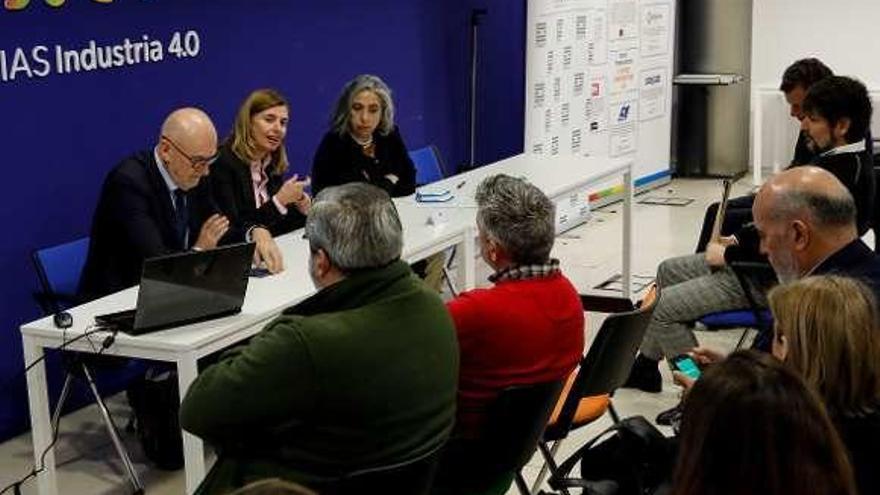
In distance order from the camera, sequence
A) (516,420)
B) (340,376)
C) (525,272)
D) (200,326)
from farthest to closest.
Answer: (200,326), (525,272), (516,420), (340,376)

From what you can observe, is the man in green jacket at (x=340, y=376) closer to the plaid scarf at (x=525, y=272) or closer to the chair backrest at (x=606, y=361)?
the plaid scarf at (x=525, y=272)

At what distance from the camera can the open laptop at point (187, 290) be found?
150 inches

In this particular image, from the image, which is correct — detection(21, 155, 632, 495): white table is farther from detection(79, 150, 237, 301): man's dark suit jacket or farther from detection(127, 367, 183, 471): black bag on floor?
detection(127, 367, 183, 471): black bag on floor

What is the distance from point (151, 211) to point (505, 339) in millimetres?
A: 1852

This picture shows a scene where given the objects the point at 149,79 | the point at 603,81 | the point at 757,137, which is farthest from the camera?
the point at 757,137

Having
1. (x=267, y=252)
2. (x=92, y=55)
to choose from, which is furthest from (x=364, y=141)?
(x=267, y=252)

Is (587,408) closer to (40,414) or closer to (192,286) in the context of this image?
(192,286)

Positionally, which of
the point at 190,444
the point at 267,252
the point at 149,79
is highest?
the point at 149,79

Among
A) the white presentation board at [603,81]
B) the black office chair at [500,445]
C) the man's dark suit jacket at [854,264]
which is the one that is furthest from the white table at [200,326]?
the white presentation board at [603,81]

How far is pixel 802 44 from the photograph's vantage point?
10664 mm

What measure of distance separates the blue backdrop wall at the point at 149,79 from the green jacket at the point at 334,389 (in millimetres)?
2430

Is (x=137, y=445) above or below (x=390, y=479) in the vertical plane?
below

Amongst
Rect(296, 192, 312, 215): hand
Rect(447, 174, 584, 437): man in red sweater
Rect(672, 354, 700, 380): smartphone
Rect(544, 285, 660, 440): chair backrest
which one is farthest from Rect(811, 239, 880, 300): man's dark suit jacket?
Rect(296, 192, 312, 215): hand

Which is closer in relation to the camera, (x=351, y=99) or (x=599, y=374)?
(x=599, y=374)
